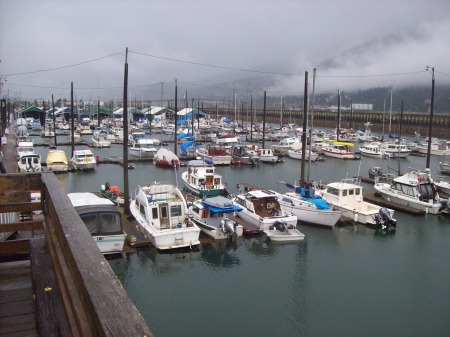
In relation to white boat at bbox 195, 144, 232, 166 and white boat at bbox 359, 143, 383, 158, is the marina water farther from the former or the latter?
white boat at bbox 359, 143, 383, 158

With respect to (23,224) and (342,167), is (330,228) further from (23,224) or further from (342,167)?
(342,167)

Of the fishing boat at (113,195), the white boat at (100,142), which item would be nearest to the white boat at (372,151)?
the white boat at (100,142)

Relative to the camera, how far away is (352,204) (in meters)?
22.9

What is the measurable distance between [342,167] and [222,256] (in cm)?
2950

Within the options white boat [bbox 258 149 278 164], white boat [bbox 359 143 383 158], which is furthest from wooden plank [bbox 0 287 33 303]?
white boat [bbox 359 143 383 158]

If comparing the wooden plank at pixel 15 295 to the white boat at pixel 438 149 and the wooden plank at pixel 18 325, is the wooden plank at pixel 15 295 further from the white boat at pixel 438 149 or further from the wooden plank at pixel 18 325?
the white boat at pixel 438 149

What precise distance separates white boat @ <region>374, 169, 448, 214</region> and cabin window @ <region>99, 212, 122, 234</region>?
17.8 m

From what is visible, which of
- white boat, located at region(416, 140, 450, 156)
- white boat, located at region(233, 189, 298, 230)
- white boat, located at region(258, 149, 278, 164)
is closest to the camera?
white boat, located at region(233, 189, 298, 230)

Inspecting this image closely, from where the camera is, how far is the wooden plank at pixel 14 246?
15.5 feet

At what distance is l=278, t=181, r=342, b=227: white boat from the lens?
67.9 ft

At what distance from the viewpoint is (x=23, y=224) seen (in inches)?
182

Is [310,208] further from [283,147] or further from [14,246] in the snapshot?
[283,147]

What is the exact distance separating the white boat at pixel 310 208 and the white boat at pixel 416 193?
21.0 ft

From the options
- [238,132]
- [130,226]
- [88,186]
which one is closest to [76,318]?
[130,226]
